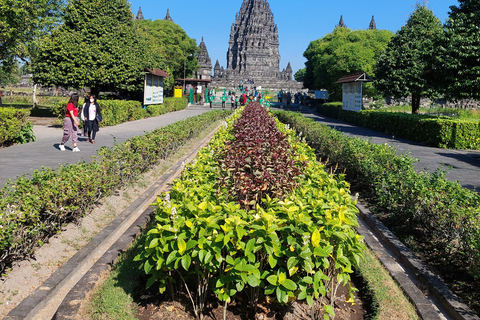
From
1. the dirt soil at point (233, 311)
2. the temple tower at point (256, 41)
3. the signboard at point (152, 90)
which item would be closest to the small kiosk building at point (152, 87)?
the signboard at point (152, 90)

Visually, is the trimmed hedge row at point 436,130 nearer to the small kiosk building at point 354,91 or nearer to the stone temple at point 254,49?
the small kiosk building at point 354,91

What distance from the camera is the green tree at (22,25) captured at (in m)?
18.6

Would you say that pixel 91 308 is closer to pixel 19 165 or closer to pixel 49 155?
pixel 19 165

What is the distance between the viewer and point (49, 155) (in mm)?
9852

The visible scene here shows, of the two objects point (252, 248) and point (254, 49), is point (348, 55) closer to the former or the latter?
point (252, 248)

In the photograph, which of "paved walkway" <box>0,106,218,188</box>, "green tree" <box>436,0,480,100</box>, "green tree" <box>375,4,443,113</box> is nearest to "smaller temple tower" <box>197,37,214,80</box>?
"green tree" <box>375,4,443,113</box>

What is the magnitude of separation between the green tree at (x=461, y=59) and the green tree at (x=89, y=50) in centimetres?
1555

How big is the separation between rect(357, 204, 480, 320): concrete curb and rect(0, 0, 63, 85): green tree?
18905mm

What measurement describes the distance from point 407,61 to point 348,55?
1818cm

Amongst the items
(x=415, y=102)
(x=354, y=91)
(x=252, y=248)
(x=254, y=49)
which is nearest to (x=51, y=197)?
(x=252, y=248)

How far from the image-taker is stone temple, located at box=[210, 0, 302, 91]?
89000mm

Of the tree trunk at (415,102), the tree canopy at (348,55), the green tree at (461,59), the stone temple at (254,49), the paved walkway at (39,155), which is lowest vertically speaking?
the paved walkway at (39,155)

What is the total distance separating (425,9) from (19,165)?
903 inches

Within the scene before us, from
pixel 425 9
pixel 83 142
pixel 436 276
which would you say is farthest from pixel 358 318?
pixel 425 9
